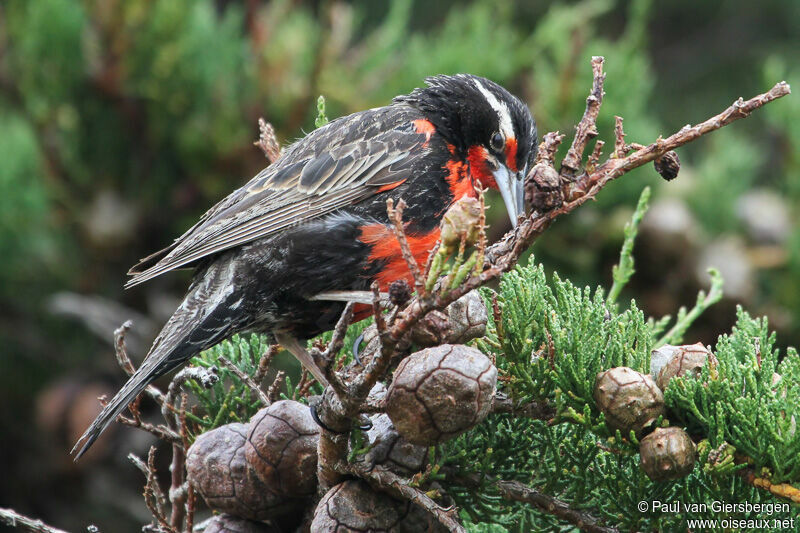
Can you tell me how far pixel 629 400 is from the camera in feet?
6.05

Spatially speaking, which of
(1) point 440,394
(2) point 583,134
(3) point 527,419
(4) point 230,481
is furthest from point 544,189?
(4) point 230,481

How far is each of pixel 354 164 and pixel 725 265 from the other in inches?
104

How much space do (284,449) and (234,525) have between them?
251 mm

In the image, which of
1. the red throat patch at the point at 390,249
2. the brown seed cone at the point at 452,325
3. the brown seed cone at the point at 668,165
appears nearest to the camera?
the brown seed cone at the point at 668,165

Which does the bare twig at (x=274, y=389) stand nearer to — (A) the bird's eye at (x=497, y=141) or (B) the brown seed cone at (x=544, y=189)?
(B) the brown seed cone at (x=544, y=189)

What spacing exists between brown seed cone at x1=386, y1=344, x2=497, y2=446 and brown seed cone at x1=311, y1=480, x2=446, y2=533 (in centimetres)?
20

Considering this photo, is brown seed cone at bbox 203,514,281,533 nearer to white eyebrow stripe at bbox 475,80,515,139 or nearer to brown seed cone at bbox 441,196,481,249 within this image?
brown seed cone at bbox 441,196,481,249

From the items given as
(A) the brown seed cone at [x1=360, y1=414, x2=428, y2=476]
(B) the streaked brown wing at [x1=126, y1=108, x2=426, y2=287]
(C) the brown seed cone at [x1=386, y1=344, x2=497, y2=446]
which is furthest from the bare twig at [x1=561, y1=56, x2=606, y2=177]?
(B) the streaked brown wing at [x1=126, y1=108, x2=426, y2=287]

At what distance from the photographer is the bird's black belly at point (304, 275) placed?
9.43ft

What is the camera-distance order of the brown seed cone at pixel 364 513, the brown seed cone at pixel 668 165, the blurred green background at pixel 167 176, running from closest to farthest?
the brown seed cone at pixel 668 165 → the brown seed cone at pixel 364 513 → the blurred green background at pixel 167 176

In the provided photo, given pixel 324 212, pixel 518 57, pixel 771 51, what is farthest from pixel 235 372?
pixel 771 51

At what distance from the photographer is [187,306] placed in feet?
9.61

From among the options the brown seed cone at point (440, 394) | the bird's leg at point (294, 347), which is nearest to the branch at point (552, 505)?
the brown seed cone at point (440, 394)

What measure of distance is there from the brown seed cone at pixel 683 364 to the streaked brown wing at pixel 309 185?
1.34 metres
